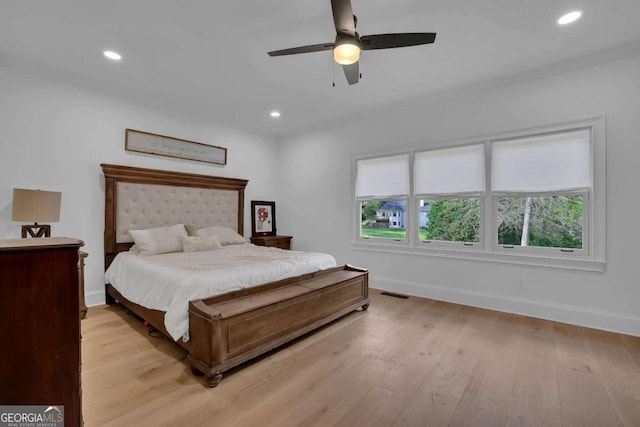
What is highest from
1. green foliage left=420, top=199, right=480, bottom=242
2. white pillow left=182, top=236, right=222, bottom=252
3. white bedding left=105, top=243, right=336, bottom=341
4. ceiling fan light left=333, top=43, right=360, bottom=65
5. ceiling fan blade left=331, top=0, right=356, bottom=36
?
ceiling fan blade left=331, top=0, right=356, bottom=36

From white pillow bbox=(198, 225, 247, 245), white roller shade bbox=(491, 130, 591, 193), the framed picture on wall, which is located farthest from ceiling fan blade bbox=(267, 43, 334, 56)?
the framed picture on wall

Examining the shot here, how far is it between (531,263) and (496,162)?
1228 millimetres

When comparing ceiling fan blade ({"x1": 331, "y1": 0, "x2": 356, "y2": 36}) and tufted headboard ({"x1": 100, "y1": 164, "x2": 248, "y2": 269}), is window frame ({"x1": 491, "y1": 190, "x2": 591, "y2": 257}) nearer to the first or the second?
ceiling fan blade ({"x1": 331, "y1": 0, "x2": 356, "y2": 36})

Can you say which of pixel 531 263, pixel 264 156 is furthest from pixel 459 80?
pixel 264 156

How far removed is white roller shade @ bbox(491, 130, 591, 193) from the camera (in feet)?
9.93

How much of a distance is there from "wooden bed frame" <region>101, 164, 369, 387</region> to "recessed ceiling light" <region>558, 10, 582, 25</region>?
292 cm

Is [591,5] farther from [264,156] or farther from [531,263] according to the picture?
[264,156]

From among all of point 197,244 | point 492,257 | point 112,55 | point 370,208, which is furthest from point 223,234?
point 492,257

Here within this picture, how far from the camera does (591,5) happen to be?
2158 mm

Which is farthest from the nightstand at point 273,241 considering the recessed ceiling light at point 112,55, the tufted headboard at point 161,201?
the recessed ceiling light at point 112,55

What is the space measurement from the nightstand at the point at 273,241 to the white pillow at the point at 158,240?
1.42 m

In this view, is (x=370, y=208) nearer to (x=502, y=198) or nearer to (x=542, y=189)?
(x=502, y=198)

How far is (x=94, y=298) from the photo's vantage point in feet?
11.6

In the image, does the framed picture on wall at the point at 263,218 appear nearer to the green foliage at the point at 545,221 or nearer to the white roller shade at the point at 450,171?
the white roller shade at the point at 450,171
